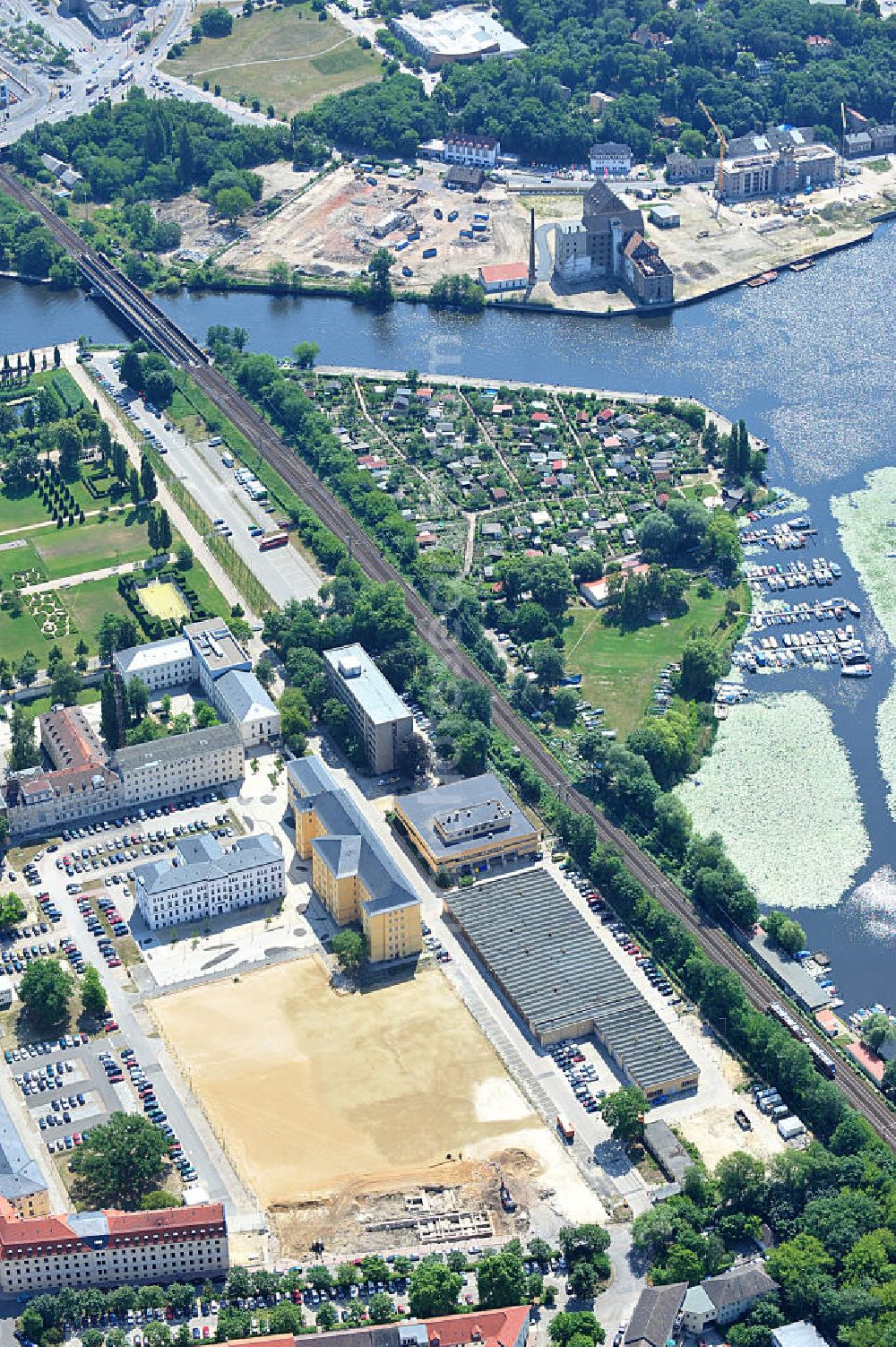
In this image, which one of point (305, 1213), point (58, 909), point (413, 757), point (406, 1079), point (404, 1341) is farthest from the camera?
point (413, 757)

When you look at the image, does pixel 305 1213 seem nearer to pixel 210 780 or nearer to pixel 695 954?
pixel 695 954

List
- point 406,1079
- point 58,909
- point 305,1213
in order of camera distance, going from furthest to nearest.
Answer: point 58,909, point 406,1079, point 305,1213

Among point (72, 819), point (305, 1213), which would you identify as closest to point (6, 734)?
point (72, 819)

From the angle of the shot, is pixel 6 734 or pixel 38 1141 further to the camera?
pixel 6 734

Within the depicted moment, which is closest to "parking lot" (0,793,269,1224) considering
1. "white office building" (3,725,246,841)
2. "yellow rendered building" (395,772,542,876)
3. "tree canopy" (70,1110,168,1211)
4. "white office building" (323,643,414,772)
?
"white office building" (3,725,246,841)

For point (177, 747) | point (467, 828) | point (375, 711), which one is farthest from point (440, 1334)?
point (177, 747)

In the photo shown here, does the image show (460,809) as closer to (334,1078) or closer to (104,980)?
(334,1078)

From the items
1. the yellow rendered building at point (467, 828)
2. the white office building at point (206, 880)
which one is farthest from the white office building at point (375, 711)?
the white office building at point (206, 880)
